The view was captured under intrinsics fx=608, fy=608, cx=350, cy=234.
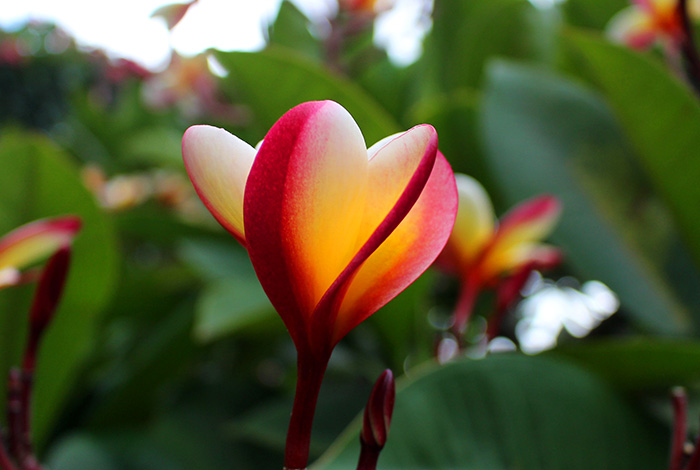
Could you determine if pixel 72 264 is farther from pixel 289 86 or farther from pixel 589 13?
pixel 589 13

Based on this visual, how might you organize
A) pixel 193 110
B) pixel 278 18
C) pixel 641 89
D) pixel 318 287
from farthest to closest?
pixel 193 110 < pixel 278 18 < pixel 641 89 < pixel 318 287

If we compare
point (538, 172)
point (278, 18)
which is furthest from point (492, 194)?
point (278, 18)

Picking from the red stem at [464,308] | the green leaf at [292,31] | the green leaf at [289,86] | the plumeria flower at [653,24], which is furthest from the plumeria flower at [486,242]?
the green leaf at [292,31]

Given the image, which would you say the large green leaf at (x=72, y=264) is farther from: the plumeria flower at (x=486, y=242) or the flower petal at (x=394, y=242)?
the flower petal at (x=394, y=242)

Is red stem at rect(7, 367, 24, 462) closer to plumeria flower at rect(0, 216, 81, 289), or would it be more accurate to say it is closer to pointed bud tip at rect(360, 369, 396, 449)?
plumeria flower at rect(0, 216, 81, 289)

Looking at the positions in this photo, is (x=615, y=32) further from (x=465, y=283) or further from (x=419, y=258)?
(x=419, y=258)

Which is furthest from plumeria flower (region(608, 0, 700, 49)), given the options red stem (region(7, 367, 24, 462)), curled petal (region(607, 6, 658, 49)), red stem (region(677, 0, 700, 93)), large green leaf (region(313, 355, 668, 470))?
red stem (region(7, 367, 24, 462))
